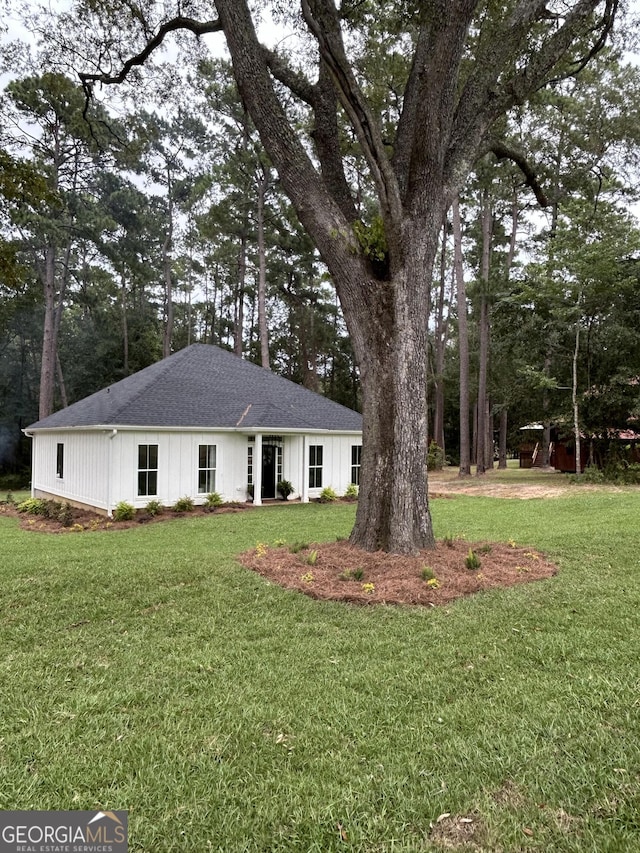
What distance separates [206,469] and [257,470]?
1389mm

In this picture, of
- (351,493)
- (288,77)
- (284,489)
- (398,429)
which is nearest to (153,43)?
(288,77)

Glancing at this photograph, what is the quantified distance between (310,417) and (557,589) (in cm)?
1035

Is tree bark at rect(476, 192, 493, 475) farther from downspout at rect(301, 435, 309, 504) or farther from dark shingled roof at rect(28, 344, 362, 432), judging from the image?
downspout at rect(301, 435, 309, 504)

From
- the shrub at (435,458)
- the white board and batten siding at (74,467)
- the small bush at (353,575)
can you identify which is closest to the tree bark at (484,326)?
the shrub at (435,458)

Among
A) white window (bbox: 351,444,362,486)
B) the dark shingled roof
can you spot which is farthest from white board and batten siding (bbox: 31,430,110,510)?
white window (bbox: 351,444,362,486)

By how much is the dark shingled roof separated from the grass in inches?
300

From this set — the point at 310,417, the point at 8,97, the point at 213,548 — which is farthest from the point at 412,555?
the point at 8,97

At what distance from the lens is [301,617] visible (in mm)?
4387

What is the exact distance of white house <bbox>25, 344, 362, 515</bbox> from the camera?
12.0 m

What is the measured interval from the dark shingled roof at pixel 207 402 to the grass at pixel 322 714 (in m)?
7.63

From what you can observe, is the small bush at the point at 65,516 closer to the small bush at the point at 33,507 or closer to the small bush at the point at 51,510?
the small bush at the point at 51,510

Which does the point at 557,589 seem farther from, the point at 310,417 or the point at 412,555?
the point at 310,417

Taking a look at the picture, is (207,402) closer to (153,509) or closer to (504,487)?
(153,509)

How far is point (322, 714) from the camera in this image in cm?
276
